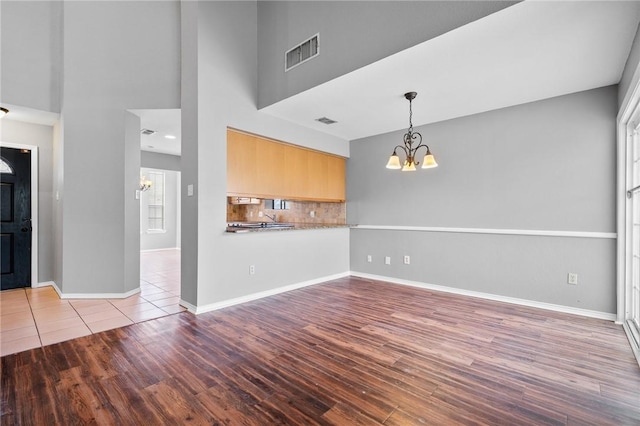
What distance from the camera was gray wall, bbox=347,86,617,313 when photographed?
3318 millimetres

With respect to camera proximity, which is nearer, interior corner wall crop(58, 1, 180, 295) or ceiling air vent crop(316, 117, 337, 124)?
interior corner wall crop(58, 1, 180, 295)

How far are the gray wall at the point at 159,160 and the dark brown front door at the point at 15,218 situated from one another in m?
2.18

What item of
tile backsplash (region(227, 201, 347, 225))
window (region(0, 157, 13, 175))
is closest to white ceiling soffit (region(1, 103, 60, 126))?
window (region(0, 157, 13, 175))

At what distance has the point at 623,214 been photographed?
310 centimetres

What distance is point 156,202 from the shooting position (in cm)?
902

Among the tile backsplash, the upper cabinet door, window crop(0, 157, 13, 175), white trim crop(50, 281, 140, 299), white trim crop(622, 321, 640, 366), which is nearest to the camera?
white trim crop(622, 321, 640, 366)

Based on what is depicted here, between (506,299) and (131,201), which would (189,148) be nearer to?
(131,201)

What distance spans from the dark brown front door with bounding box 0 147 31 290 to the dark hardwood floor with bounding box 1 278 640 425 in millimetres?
2873

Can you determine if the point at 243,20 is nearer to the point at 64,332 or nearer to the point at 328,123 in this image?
the point at 328,123

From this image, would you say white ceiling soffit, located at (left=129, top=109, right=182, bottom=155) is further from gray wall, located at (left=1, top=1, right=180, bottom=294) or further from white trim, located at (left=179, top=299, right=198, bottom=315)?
white trim, located at (left=179, top=299, right=198, bottom=315)

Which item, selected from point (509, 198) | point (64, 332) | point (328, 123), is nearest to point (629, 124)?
point (509, 198)

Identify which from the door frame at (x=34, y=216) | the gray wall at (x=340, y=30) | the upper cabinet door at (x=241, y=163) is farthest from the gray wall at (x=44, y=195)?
the gray wall at (x=340, y=30)

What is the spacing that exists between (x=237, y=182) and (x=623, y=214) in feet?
14.1

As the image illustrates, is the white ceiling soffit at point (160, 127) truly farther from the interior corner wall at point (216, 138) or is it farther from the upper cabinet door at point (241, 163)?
the upper cabinet door at point (241, 163)
